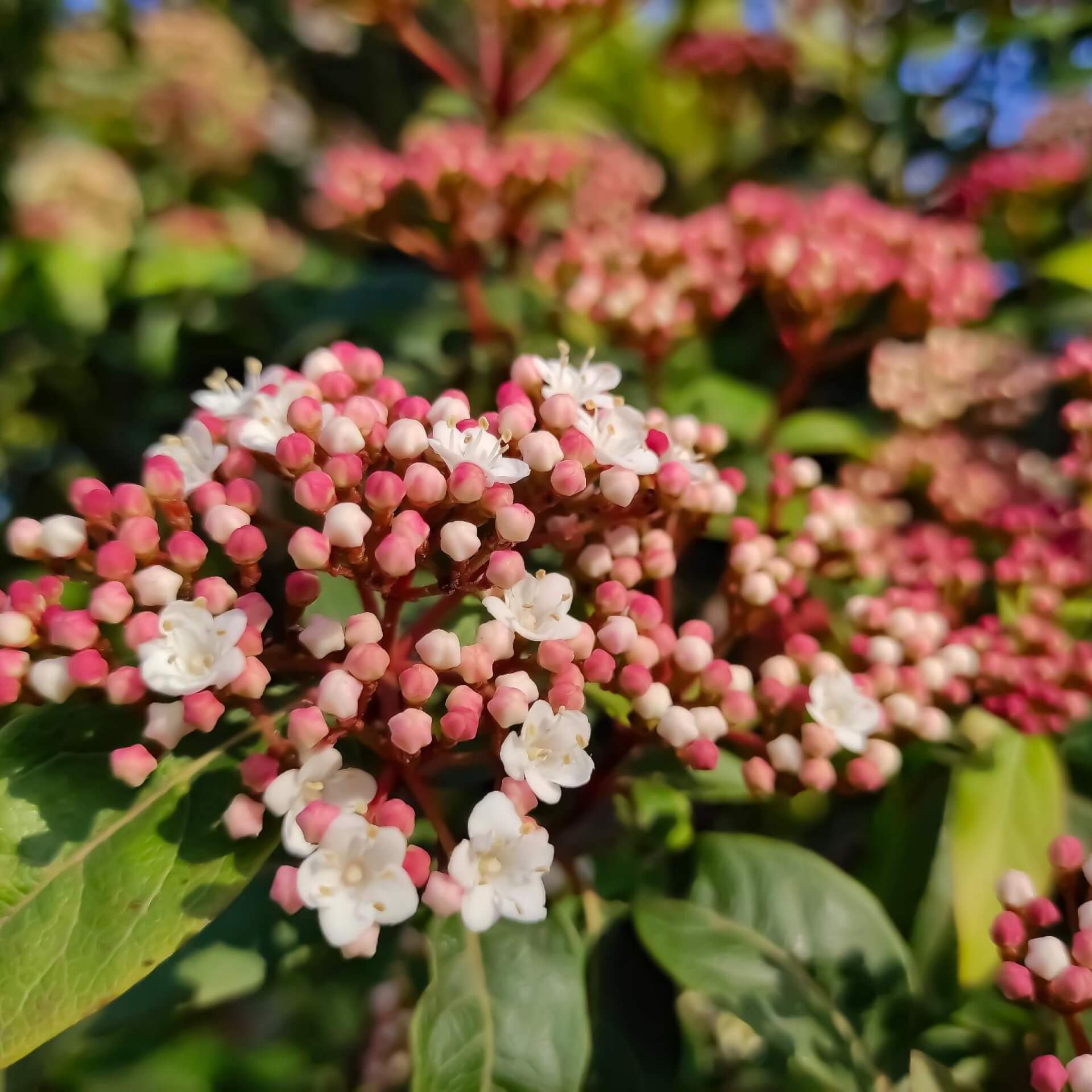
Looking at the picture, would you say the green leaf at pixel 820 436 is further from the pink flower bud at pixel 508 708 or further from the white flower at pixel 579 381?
the pink flower bud at pixel 508 708

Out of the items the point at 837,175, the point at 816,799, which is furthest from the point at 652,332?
the point at 837,175

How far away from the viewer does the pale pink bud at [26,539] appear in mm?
660

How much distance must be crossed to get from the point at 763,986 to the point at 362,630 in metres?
0.45

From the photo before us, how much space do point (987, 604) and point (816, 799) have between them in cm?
32

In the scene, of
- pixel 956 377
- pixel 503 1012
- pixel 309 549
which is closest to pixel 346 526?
pixel 309 549

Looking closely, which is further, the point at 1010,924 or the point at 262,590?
the point at 262,590

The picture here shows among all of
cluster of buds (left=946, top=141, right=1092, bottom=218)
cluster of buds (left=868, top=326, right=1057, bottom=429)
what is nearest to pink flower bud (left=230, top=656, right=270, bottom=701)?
cluster of buds (left=868, top=326, right=1057, bottom=429)

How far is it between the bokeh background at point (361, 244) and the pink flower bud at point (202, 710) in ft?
0.95

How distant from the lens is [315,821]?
54cm

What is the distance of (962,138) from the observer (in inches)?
56.1

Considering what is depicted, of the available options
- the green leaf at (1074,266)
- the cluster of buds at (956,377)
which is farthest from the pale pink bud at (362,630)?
the green leaf at (1074,266)

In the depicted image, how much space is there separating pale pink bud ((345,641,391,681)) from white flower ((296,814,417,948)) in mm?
84

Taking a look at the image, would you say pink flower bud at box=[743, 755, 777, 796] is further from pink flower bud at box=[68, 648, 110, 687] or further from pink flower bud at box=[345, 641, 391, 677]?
pink flower bud at box=[68, 648, 110, 687]

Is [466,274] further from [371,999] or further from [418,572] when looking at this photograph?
[371,999]
